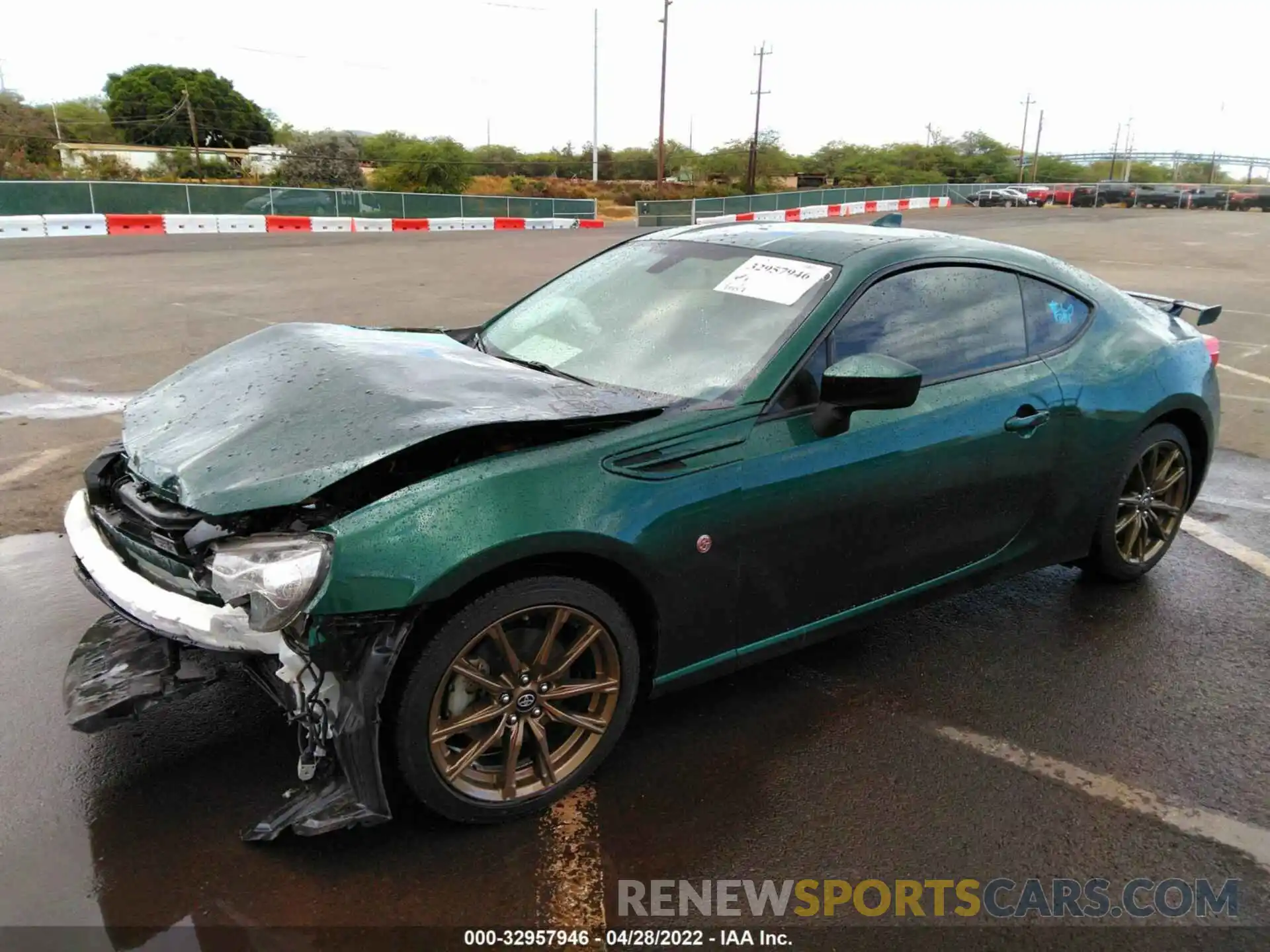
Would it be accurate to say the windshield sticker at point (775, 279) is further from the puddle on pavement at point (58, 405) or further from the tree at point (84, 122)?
the tree at point (84, 122)

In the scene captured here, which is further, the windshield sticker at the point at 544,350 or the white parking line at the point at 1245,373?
the white parking line at the point at 1245,373

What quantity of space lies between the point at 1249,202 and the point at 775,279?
221 ft

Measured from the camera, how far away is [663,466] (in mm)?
2691

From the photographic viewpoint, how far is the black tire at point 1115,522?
3971mm

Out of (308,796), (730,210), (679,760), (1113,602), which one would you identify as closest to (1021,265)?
(1113,602)

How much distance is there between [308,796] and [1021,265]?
3295mm

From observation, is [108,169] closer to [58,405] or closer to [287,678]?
[58,405]

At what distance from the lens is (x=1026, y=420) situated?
346 centimetres

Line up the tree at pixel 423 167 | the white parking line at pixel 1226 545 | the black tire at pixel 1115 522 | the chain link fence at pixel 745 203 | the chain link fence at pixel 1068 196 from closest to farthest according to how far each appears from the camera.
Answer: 1. the black tire at pixel 1115 522
2. the white parking line at pixel 1226 545
3. the chain link fence at pixel 745 203
4. the chain link fence at pixel 1068 196
5. the tree at pixel 423 167

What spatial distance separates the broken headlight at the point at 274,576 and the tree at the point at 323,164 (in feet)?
174

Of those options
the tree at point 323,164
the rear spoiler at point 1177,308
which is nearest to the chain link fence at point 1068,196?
the tree at point 323,164

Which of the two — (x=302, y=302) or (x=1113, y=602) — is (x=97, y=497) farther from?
(x=302, y=302)

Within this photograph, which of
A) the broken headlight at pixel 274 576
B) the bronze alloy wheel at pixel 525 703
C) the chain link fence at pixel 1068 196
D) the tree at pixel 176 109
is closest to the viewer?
the broken headlight at pixel 274 576

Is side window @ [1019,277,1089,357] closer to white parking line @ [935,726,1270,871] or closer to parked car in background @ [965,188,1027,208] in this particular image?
white parking line @ [935,726,1270,871]
